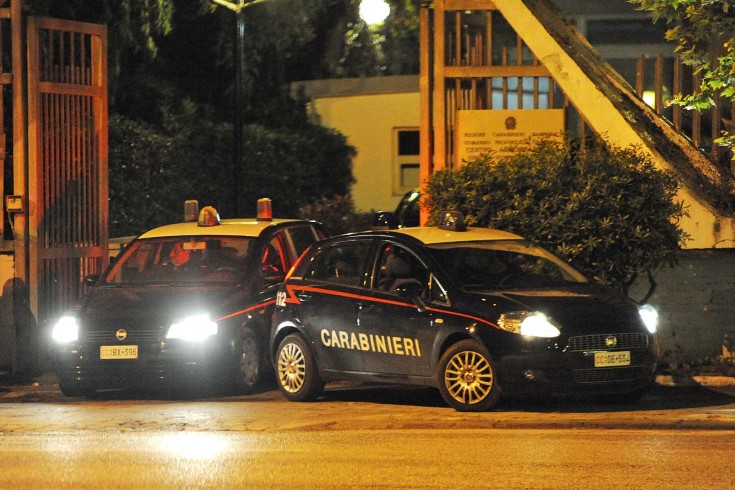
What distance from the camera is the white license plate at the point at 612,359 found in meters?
11.1

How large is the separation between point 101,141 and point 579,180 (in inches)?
209

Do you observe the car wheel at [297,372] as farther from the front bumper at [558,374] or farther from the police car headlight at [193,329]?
the front bumper at [558,374]

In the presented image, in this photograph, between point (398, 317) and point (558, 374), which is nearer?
point (558, 374)

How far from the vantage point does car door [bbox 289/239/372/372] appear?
39.9 feet

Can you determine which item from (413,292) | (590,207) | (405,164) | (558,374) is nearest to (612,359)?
(558,374)

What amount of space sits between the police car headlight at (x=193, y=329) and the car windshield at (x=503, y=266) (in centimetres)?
224

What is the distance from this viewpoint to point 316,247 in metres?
12.9

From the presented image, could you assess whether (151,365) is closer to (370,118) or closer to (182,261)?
(182,261)

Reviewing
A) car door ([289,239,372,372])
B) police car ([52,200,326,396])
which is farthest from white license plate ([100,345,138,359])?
car door ([289,239,372,372])

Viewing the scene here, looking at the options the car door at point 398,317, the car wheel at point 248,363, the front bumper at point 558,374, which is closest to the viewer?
the front bumper at point 558,374

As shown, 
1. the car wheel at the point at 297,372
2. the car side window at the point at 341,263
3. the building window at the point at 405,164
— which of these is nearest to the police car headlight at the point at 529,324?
the car side window at the point at 341,263

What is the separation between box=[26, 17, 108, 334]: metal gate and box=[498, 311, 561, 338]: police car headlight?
19.3 feet

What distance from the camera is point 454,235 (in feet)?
40.7

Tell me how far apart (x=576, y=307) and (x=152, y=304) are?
395 cm
